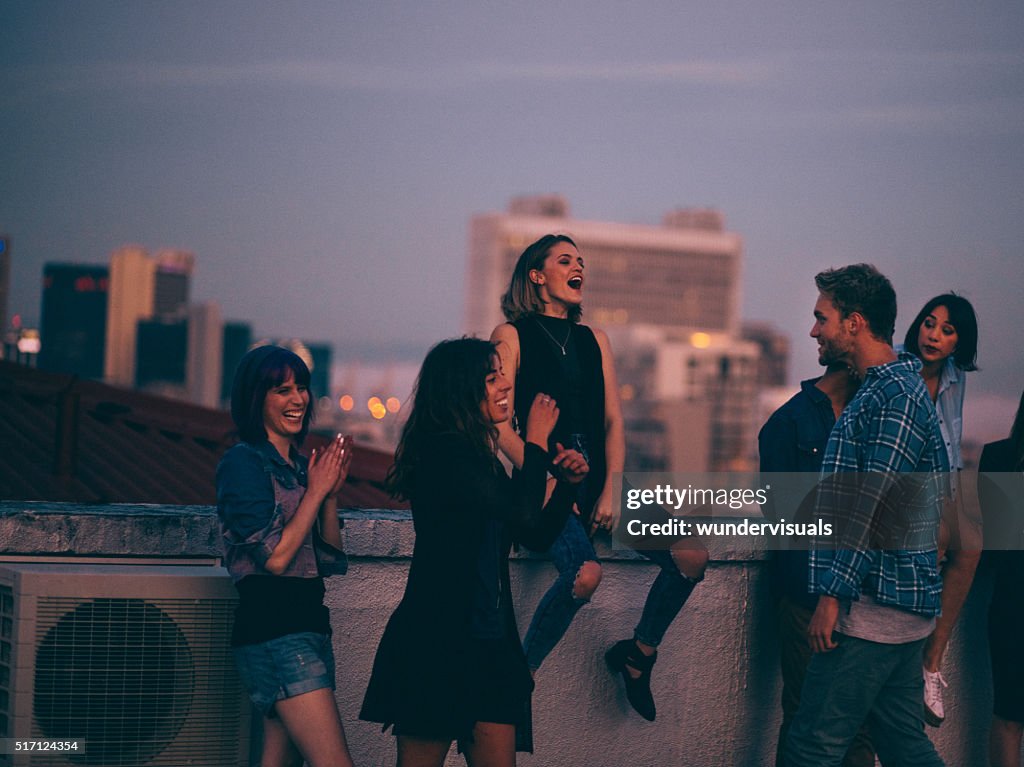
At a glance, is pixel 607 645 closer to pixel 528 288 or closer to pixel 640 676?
pixel 640 676

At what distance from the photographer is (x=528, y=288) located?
5.35 m

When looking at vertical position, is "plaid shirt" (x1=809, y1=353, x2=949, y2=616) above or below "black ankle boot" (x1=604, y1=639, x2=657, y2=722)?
above

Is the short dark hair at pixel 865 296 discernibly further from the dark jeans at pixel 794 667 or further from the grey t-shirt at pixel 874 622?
the dark jeans at pixel 794 667

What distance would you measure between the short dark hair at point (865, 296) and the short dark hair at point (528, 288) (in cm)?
117

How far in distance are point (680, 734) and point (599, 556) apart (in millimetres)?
938

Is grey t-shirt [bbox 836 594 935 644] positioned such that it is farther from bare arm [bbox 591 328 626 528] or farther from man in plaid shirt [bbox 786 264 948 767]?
bare arm [bbox 591 328 626 528]

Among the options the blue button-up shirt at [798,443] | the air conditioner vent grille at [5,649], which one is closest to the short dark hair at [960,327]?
the blue button-up shirt at [798,443]

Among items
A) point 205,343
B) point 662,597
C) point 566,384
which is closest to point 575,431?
point 566,384

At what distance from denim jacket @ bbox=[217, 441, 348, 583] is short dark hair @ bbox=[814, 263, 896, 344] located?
81.3 inches

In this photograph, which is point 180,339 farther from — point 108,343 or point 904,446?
point 904,446

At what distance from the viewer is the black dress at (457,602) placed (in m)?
3.94

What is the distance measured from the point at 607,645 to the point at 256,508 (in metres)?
2.06

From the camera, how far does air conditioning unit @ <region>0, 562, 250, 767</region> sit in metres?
4.38

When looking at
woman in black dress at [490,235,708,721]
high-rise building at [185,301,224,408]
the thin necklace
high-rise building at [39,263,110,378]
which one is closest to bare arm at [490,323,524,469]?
woman in black dress at [490,235,708,721]
